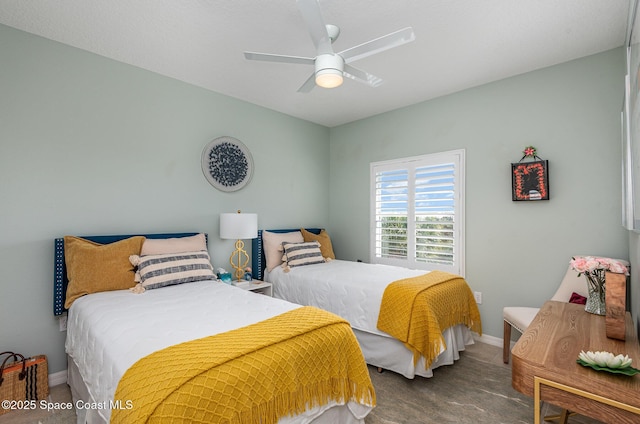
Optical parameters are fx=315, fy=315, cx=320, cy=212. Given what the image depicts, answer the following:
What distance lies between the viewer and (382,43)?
6.20 ft

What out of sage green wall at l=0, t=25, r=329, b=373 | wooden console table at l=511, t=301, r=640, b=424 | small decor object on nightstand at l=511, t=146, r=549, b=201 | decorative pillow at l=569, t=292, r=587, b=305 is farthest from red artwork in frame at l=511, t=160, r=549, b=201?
sage green wall at l=0, t=25, r=329, b=373

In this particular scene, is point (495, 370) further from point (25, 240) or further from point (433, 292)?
point (25, 240)

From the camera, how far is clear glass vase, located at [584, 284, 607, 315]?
1.85 m

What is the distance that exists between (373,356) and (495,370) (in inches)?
40.7

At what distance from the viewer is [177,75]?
3.15 m

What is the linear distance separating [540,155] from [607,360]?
236cm

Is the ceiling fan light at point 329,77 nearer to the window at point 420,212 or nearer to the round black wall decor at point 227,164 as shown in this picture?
the round black wall decor at point 227,164

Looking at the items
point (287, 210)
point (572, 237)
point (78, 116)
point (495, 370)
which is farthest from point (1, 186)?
point (572, 237)

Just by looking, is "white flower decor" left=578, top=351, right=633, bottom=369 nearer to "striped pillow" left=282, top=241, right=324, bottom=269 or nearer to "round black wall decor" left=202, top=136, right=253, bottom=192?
"striped pillow" left=282, top=241, right=324, bottom=269

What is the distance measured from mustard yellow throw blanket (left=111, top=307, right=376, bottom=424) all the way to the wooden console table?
2.77ft

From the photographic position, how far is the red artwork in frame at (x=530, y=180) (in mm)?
2932

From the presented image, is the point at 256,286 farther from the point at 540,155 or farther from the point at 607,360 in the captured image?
the point at 540,155

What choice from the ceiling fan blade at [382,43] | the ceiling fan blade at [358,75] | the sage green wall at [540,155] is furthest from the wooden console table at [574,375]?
the ceiling fan blade at [358,75]

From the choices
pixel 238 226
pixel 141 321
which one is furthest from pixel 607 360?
pixel 238 226
